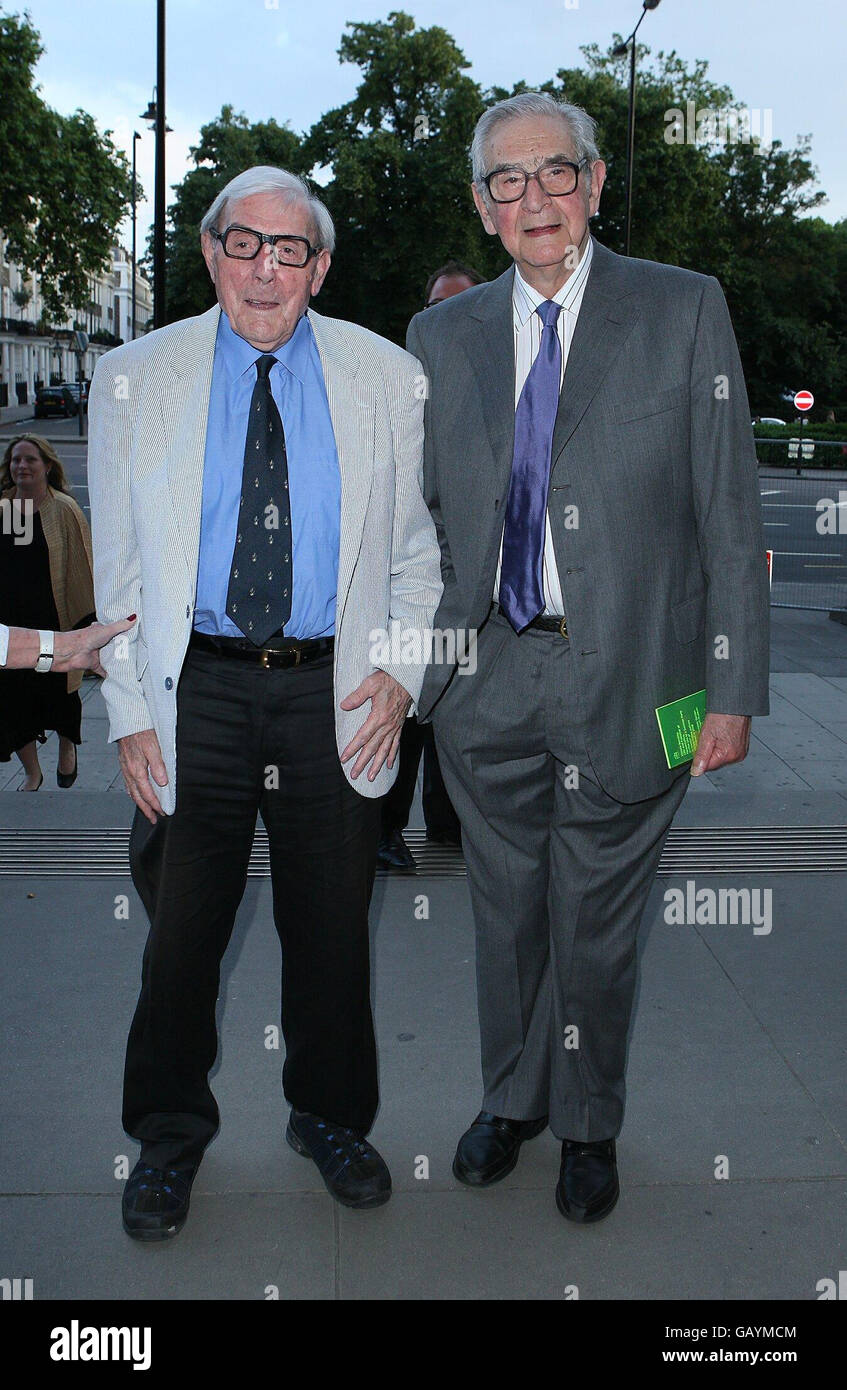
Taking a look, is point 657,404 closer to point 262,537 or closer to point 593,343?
point 593,343

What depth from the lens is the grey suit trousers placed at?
2760mm

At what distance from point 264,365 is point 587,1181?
70.9 inches

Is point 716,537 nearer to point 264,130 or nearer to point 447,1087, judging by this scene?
point 447,1087

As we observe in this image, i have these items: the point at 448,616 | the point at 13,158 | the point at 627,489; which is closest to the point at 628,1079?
the point at 448,616

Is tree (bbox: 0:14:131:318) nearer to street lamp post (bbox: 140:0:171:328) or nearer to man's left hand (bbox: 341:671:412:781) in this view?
street lamp post (bbox: 140:0:171:328)

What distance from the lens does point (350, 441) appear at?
2613 millimetres

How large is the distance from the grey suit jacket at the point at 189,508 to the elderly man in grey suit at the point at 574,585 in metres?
0.12

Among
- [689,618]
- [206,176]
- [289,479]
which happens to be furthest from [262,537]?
[206,176]

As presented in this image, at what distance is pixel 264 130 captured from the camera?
46.6 metres

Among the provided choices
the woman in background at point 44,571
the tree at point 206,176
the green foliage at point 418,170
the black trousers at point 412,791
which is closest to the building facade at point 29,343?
the tree at point 206,176

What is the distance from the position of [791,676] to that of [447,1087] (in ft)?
21.3

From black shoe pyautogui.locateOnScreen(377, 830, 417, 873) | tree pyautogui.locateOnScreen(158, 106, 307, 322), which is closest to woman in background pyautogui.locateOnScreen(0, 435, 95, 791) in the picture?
black shoe pyautogui.locateOnScreen(377, 830, 417, 873)

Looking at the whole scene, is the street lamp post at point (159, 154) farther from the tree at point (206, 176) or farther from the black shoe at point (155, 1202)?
the tree at point (206, 176)
